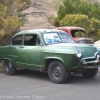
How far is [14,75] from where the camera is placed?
1084 centimetres

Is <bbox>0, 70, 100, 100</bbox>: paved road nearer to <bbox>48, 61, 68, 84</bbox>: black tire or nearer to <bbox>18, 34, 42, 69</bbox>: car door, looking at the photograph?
<bbox>48, 61, 68, 84</bbox>: black tire

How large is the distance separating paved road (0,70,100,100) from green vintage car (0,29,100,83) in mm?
394

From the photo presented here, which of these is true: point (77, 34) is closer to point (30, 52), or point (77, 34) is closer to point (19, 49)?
point (19, 49)

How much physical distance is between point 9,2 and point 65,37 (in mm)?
5090

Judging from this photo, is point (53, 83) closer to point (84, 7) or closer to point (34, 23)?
point (34, 23)

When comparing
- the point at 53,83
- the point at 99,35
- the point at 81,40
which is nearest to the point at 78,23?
the point at 99,35

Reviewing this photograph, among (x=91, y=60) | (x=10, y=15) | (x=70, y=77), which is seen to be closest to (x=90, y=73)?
(x=70, y=77)

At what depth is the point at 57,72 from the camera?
29.5 ft

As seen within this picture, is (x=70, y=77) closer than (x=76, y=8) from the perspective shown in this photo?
Yes

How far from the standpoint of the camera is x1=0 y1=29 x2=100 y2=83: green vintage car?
8.56 metres

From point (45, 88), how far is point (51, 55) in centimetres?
124

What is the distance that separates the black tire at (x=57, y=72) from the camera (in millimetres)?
8736

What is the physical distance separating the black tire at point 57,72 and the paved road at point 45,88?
0.60ft

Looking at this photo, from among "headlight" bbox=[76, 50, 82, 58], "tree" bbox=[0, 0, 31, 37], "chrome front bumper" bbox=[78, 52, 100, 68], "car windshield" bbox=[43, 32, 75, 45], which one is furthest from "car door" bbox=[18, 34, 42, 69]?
"tree" bbox=[0, 0, 31, 37]
